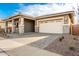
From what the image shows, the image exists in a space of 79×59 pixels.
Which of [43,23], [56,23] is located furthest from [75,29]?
[43,23]

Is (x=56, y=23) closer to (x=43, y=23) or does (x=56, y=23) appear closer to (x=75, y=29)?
(x=43, y=23)

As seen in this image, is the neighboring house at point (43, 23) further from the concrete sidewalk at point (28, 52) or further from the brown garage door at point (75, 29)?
the concrete sidewalk at point (28, 52)

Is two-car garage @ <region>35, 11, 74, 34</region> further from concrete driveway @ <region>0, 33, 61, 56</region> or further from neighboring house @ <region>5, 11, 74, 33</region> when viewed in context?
concrete driveway @ <region>0, 33, 61, 56</region>

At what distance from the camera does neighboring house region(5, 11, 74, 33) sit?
354 inches

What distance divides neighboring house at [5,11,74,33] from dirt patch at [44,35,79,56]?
1.92ft

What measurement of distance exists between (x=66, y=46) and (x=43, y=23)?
7.76 ft

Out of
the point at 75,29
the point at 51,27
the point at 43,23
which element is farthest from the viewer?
the point at 43,23

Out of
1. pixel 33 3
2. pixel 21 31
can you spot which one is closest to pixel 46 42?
pixel 21 31

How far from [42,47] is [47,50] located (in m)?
0.60

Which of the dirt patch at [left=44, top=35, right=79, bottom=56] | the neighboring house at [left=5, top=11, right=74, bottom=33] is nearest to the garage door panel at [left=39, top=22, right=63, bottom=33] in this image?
the neighboring house at [left=5, top=11, right=74, bottom=33]

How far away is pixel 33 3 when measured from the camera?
909 cm

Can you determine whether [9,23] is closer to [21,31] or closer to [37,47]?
[21,31]

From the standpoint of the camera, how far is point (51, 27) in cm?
955

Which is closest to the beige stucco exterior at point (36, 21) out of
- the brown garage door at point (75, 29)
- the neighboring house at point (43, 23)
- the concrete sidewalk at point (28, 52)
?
the neighboring house at point (43, 23)
